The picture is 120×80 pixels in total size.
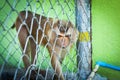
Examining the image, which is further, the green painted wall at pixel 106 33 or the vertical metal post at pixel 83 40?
the green painted wall at pixel 106 33

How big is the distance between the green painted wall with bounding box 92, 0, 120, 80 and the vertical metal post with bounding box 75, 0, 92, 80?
231 millimetres

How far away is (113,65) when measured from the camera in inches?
74.2

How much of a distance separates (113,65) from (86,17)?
473 millimetres

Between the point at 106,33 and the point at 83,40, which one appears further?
the point at 106,33

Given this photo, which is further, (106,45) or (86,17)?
(106,45)

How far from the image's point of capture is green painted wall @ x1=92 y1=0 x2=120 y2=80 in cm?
191

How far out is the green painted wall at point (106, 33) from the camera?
191 cm

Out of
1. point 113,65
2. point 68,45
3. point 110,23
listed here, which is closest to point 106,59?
point 113,65

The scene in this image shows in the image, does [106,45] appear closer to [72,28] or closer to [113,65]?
[113,65]

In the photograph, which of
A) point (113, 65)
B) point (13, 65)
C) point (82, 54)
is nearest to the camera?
point (82, 54)

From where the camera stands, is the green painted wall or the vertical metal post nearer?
the vertical metal post

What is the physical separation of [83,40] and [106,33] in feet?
1.03

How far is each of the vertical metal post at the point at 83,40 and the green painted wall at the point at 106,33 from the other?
9.1 inches

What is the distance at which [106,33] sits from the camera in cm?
194
